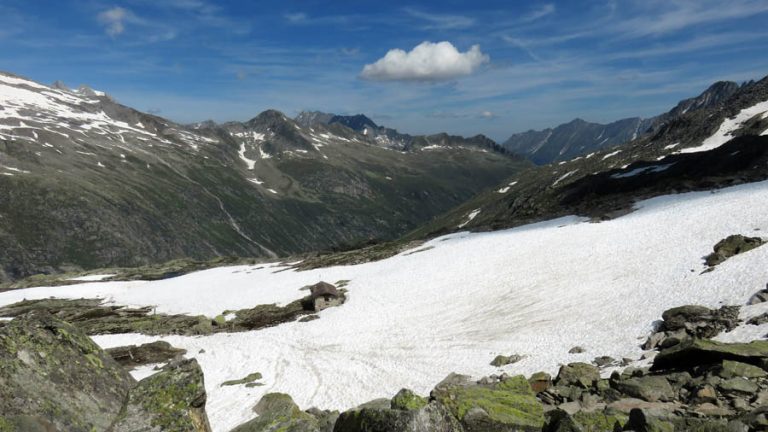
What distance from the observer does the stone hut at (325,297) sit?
147 ft

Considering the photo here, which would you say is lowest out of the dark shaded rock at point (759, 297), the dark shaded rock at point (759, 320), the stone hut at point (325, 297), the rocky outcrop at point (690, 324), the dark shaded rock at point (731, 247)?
the stone hut at point (325, 297)

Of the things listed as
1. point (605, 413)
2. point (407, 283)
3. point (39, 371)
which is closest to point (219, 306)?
point (407, 283)

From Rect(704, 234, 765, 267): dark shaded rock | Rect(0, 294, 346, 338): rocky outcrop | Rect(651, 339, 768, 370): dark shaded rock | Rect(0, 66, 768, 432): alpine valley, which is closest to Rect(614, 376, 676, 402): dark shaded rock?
Rect(0, 66, 768, 432): alpine valley

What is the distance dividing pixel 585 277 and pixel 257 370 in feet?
80.5

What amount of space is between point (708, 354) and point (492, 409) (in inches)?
338

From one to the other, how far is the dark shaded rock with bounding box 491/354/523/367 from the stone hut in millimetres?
23271

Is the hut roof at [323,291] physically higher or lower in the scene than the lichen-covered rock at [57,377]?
lower

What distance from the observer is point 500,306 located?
33.3 metres

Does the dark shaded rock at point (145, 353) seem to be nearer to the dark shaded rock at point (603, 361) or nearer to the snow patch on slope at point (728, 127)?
the dark shaded rock at point (603, 361)

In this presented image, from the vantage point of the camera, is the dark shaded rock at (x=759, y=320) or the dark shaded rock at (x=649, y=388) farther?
the dark shaded rock at (x=759, y=320)

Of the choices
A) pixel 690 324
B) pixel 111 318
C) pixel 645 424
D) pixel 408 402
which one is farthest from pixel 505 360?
pixel 111 318

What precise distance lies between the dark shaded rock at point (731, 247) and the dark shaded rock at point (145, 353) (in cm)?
3944

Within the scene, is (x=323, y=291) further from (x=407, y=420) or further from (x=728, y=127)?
(x=728, y=127)

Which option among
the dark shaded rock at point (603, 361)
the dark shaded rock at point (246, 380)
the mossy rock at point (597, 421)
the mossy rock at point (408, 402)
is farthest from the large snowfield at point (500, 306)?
the mossy rock at point (408, 402)
